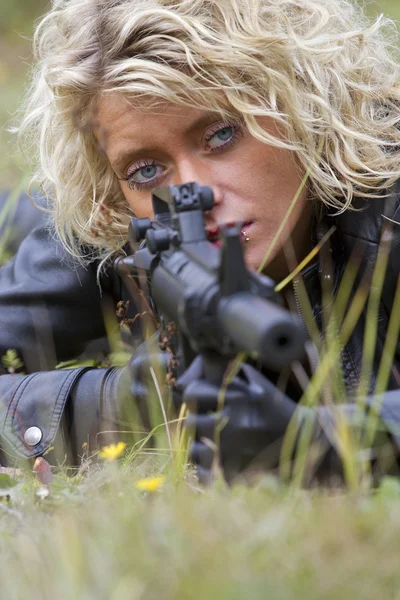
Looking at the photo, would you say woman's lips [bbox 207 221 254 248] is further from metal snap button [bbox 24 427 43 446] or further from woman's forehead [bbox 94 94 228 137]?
metal snap button [bbox 24 427 43 446]

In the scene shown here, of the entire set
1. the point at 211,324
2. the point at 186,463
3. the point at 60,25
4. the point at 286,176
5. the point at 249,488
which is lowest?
the point at 186,463

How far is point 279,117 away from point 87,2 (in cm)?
82

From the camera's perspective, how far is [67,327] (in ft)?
10.6

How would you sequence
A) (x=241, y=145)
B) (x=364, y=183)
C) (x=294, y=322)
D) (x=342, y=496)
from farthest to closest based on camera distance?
(x=364, y=183)
(x=241, y=145)
(x=342, y=496)
(x=294, y=322)

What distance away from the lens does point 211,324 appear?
1468 millimetres

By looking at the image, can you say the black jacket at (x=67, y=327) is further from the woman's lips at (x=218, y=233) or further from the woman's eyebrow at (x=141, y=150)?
the woman's eyebrow at (x=141, y=150)

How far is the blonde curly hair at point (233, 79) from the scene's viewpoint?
2.33 m

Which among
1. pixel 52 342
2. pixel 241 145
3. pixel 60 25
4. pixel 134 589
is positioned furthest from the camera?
pixel 52 342

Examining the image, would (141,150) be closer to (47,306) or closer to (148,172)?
(148,172)

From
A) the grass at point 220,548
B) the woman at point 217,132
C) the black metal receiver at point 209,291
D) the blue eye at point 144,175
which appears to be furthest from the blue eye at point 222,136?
the grass at point 220,548

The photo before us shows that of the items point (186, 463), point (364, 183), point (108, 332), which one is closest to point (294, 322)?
point (186, 463)

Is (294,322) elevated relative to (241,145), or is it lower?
lower

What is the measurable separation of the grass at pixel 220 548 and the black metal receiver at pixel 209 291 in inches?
10.3

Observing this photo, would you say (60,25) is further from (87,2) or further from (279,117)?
(279,117)
